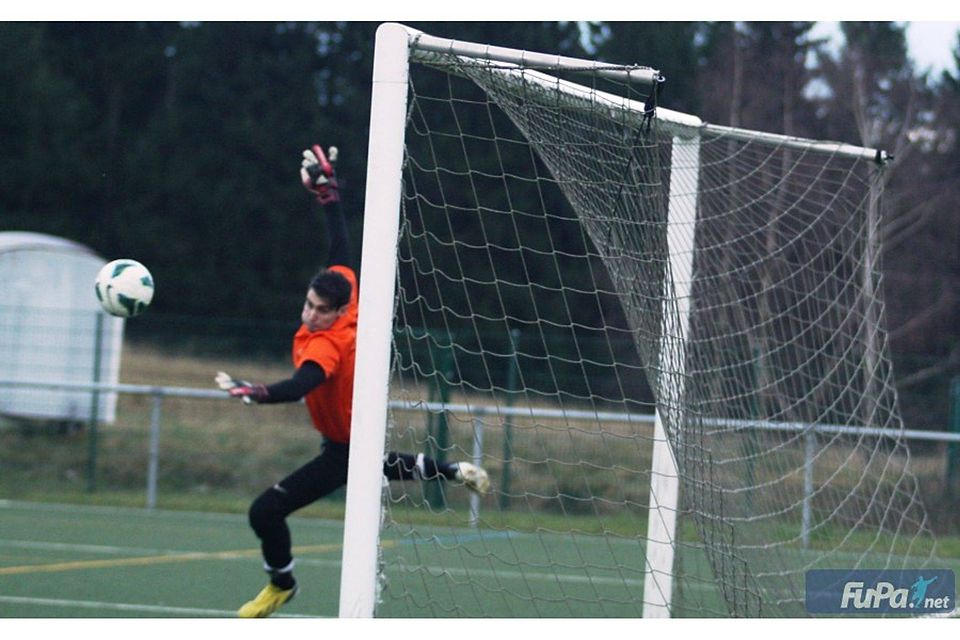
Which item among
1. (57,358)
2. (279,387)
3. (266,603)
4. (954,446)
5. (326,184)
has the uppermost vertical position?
(326,184)

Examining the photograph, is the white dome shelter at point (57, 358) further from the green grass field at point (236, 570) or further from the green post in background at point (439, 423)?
the green post in background at point (439, 423)

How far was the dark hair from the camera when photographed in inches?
248

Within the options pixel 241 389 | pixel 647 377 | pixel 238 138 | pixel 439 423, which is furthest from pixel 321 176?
pixel 238 138

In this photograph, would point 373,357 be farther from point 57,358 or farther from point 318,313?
point 57,358

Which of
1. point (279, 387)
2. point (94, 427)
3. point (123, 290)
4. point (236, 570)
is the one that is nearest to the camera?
point (279, 387)

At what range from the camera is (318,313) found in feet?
20.7

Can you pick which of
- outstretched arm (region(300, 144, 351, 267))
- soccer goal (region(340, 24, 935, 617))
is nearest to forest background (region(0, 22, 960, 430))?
soccer goal (region(340, 24, 935, 617))

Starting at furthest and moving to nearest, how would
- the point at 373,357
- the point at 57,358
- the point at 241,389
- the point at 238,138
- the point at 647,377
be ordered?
the point at 238,138 < the point at 57,358 < the point at 647,377 < the point at 241,389 < the point at 373,357

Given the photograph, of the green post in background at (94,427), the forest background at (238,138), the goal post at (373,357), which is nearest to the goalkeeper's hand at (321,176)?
the goal post at (373,357)

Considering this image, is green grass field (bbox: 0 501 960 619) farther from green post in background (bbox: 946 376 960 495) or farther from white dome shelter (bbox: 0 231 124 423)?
green post in background (bbox: 946 376 960 495)

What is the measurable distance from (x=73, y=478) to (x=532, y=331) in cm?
821

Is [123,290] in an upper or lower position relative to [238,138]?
lower

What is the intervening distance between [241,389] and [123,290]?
113 cm

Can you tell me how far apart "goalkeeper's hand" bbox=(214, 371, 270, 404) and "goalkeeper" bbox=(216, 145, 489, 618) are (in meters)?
0.73
